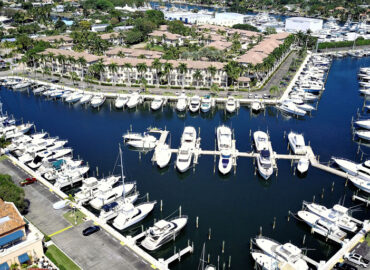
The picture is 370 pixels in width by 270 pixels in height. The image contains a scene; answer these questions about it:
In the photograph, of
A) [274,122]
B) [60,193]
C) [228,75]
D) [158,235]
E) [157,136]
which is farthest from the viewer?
[228,75]

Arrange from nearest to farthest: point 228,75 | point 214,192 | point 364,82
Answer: point 214,192 → point 228,75 → point 364,82

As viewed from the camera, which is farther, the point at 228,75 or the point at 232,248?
the point at 228,75

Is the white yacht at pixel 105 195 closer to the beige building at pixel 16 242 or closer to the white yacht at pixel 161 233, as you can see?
the white yacht at pixel 161 233

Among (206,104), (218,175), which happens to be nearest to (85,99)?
(206,104)

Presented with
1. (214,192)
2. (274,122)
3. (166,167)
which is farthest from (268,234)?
(274,122)

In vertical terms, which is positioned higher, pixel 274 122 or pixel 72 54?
pixel 72 54

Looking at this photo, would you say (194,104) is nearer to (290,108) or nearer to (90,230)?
(290,108)

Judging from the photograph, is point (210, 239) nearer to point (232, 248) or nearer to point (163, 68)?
point (232, 248)
